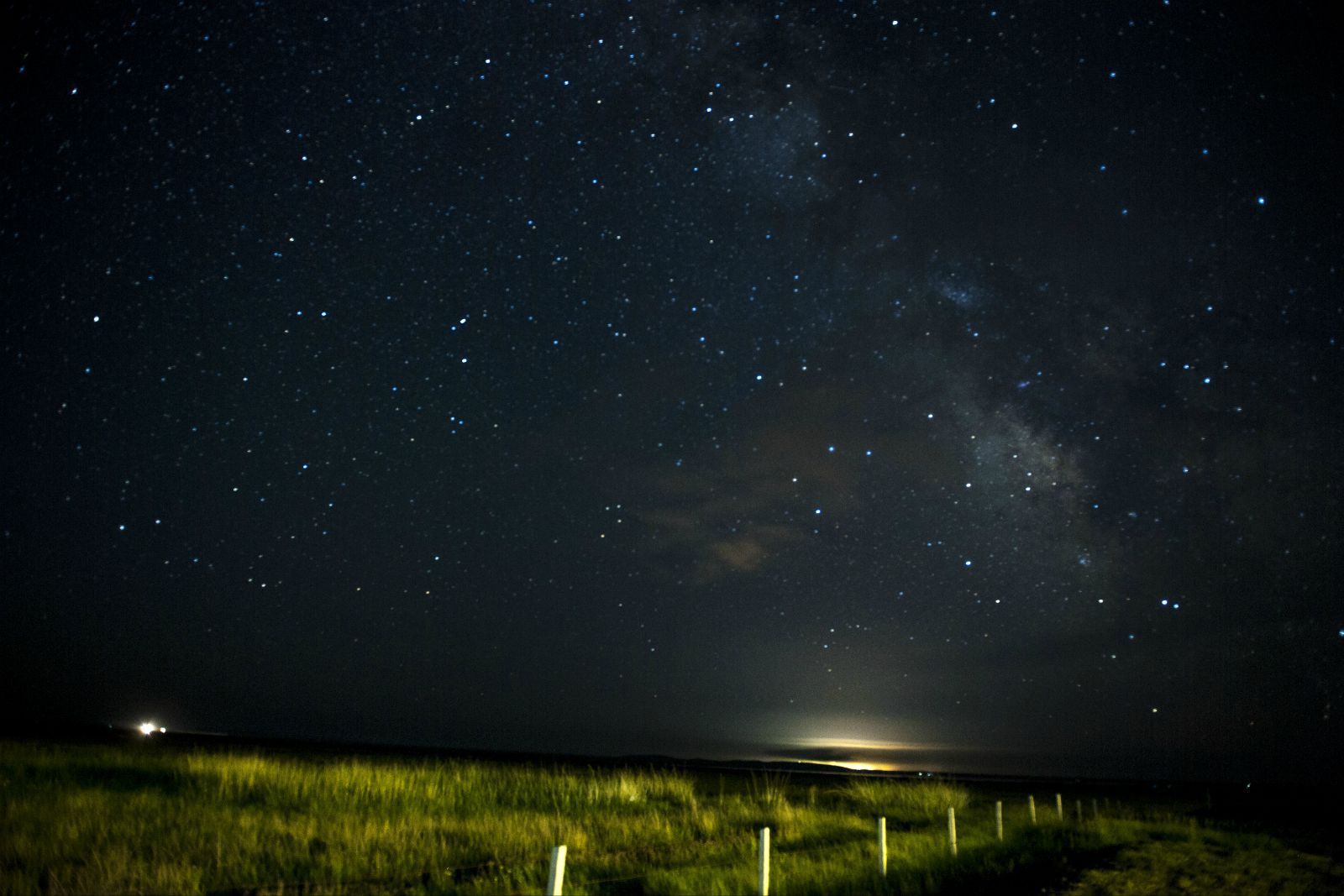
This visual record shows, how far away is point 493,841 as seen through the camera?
13.4 meters

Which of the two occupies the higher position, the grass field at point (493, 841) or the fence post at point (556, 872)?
the fence post at point (556, 872)

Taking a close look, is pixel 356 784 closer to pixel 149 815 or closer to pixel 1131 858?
pixel 149 815

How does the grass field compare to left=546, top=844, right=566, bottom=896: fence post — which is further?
the grass field

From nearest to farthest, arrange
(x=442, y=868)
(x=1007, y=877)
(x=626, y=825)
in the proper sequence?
(x=442, y=868) → (x=1007, y=877) → (x=626, y=825)

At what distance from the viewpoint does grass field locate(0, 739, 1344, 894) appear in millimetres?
10438

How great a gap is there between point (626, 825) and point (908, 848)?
18.4 ft

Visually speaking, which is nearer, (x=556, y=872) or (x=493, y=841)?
(x=556, y=872)

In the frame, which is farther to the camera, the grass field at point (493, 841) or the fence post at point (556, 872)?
the grass field at point (493, 841)

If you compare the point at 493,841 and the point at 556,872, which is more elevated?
the point at 556,872

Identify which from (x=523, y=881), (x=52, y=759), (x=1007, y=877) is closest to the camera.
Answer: (x=523, y=881)

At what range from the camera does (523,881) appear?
10461 mm

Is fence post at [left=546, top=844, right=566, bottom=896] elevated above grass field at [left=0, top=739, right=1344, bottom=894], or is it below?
above

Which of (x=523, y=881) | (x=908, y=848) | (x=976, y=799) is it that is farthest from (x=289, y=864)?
(x=976, y=799)

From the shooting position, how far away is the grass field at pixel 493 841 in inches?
411
